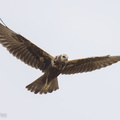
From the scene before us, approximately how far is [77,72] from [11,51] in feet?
7.70

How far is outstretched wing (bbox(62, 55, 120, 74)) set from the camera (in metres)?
11.5

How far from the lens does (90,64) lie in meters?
11.6

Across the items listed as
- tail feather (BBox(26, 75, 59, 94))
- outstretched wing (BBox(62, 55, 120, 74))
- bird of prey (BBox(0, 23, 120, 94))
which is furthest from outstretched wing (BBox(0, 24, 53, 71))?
outstretched wing (BBox(62, 55, 120, 74))

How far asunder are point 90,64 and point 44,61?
5.32ft

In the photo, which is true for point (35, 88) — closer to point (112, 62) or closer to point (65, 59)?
point (65, 59)

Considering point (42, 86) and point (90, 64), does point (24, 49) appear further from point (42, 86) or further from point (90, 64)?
point (90, 64)

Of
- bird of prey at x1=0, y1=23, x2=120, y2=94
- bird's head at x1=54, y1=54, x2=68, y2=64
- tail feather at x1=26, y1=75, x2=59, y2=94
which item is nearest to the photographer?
bird's head at x1=54, y1=54, x2=68, y2=64

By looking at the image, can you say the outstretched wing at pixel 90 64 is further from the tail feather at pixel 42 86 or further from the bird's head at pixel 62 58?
the bird's head at pixel 62 58

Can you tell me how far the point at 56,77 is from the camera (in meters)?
11.0

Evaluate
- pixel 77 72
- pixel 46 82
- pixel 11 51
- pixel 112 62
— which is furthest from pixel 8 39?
pixel 112 62

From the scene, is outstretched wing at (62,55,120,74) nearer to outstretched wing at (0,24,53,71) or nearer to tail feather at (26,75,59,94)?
tail feather at (26,75,59,94)

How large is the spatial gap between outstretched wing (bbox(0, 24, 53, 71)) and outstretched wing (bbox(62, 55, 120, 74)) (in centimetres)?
85

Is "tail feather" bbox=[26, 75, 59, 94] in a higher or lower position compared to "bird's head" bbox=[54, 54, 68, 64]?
lower

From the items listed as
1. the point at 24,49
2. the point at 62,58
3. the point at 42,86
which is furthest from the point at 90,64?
the point at 24,49
